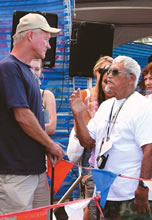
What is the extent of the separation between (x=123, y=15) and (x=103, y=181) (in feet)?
22.0

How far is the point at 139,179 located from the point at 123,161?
203 mm

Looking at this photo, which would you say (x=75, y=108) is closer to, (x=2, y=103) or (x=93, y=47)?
(x=2, y=103)

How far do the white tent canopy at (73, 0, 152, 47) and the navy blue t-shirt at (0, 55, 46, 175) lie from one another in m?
6.14

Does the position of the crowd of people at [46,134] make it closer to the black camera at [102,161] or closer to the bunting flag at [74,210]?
the black camera at [102,161]

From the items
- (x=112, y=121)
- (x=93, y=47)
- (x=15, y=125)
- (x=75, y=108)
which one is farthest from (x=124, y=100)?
(x=93, y=47)

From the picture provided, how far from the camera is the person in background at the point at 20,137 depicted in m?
2.35

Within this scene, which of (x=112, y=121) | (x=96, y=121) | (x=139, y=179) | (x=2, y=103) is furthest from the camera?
(x=96, y=121)

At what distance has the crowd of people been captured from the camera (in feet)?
7.82

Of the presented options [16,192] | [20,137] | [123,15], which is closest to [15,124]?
[20,137]

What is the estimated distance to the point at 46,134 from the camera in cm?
246

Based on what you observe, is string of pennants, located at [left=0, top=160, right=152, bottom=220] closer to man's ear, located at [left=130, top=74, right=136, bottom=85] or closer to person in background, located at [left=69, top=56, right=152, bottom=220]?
person in background, located at [left=69, top=56, right=152, bottom=220]

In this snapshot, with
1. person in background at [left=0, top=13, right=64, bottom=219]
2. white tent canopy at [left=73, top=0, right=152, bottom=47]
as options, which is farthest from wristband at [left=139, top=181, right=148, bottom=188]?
white tent canopy at [left=73, top=0, right=152, bottom=47]

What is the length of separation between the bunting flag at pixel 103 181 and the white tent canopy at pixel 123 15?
6.26m

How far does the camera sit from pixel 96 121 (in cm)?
308
